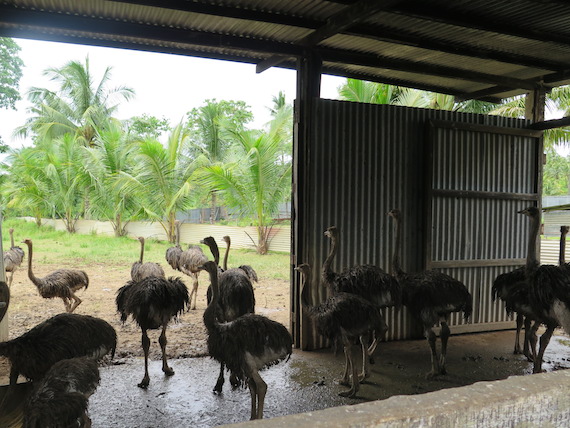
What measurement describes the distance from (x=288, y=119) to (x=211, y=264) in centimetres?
1318

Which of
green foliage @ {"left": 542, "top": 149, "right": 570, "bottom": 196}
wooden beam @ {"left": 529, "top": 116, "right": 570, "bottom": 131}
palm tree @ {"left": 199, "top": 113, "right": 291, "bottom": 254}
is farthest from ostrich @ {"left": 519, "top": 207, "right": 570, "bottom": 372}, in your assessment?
green foliage @ {"left": 542, "top": 149, "right": 570, "bottom": 196}

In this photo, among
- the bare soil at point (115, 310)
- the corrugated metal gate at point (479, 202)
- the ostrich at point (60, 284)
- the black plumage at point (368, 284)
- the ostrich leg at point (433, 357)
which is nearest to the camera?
the ostrich leg at point (433, 357)

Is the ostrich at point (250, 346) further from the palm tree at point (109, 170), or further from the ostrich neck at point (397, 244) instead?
the palm tree at point (109, 170)

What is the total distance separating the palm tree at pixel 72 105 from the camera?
26328 millimetres

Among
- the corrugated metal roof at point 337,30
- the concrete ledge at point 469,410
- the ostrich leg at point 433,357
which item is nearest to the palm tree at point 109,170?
the corrugated metal roof at point 337,30

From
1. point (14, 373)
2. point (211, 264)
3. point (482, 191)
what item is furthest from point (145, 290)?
point (482, 191)

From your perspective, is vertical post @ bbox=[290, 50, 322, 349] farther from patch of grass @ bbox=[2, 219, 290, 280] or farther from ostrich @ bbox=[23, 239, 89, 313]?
patch of grass @ bbox=[2, 219, 290, 280]

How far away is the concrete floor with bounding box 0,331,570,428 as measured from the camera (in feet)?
15.8

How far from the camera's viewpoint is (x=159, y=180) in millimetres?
17594

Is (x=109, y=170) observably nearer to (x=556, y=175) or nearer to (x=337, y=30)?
(x=337, y=30)

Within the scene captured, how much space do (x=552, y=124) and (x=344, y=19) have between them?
446 centimetres

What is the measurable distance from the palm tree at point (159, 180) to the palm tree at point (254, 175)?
1024mm

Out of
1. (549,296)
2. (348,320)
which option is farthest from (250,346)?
(549,296)

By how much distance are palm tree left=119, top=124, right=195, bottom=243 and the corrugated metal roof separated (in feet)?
34.9
